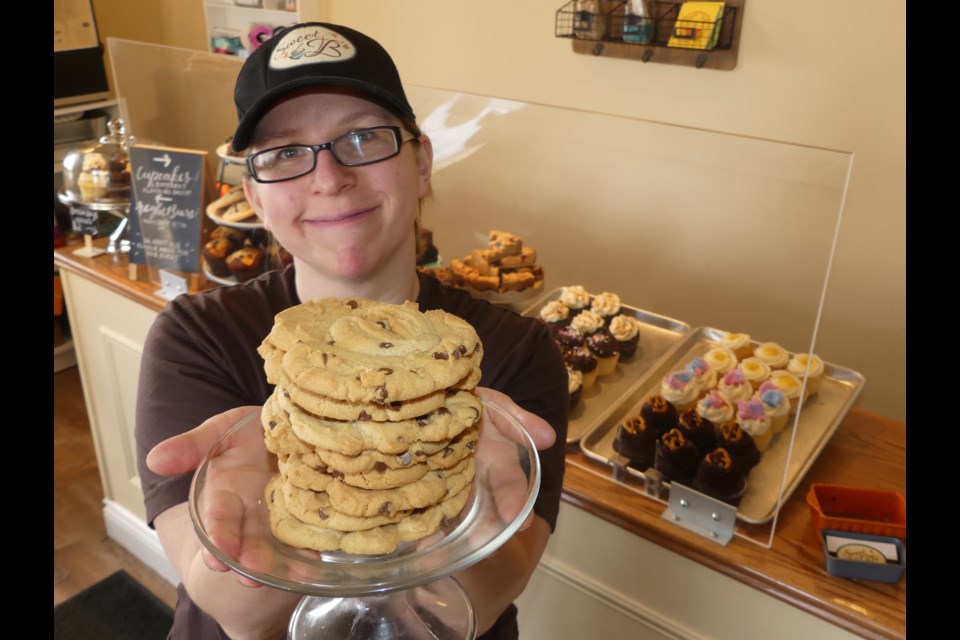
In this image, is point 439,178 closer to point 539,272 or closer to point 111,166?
point 539,272

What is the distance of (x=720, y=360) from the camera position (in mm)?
1958

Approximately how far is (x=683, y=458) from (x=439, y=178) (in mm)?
1068

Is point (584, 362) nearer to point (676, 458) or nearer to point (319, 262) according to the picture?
point (676, 458)

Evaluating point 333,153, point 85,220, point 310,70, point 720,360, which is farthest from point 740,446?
point 85,220

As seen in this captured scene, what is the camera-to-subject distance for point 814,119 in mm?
2727

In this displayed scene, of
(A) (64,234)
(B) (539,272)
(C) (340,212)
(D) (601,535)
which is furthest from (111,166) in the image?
(D) (601,535)

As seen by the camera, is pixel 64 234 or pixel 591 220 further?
pixel 64 234

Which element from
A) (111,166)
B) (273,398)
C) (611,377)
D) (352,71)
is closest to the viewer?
(273,398)

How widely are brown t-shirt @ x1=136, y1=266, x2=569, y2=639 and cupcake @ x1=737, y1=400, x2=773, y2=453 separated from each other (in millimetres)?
563

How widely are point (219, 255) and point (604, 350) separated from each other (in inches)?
45.5

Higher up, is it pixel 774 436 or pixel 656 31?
pixel 656 31

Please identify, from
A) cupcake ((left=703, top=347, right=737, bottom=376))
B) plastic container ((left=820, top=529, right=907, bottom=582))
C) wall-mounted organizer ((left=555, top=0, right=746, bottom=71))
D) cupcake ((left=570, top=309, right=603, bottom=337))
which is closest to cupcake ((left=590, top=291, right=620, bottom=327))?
cupcake ((left=570, top=309, right=603, bottom=337))

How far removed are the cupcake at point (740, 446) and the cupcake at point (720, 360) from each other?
8.1 inches

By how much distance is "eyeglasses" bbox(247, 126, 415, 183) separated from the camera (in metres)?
1.32
